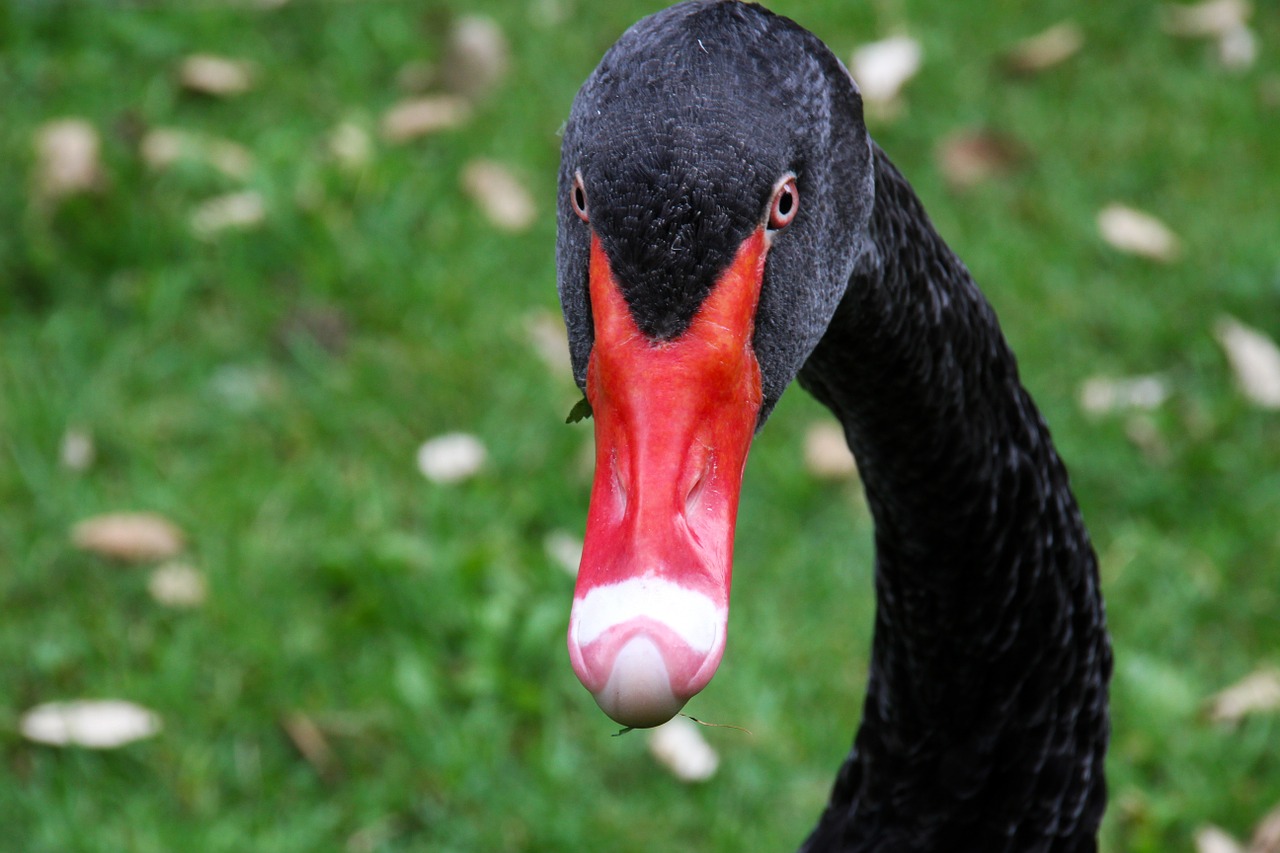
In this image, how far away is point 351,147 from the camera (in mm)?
3133

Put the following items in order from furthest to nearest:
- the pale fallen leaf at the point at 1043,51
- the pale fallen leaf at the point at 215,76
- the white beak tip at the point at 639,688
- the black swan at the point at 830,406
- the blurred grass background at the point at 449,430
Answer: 1. the pale fallen leaf at the point at 1043,51
2. the pale fallen leaf at the point at 215,76
3. the blurred grass background at the point at 449,430
4. the black swan at the point at 830,406
5. the white beak tip at the point at 639,688

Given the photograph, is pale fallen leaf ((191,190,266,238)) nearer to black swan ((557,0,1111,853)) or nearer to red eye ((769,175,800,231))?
black swan ((557,0,1111,853))

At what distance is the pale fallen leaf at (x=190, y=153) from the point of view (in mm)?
3084

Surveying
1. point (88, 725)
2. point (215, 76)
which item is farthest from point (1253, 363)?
point (215, 76)

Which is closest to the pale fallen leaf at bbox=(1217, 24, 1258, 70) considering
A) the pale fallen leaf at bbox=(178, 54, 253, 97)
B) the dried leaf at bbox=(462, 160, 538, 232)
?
the dried leaf at bbox=(462, 160, 538, 232)

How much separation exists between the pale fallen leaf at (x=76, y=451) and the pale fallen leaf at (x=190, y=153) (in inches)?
29.3

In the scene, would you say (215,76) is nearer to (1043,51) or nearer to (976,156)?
(976,156)

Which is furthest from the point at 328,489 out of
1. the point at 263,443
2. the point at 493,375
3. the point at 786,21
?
the point at 786,21

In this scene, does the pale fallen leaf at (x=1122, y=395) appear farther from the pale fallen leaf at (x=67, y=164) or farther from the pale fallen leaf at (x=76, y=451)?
the pale fallen leaf at (x=67, y=164)

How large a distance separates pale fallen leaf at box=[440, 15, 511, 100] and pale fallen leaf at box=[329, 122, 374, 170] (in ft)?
1.08

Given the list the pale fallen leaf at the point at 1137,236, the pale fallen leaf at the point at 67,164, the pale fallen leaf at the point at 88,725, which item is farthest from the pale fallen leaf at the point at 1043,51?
the pale fallen leaf at the point at 88,725

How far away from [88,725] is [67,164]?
4.30ft

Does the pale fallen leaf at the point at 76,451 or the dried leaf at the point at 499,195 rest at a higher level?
the dried leaf at the point at 499,195

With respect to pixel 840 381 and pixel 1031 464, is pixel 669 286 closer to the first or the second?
pixel 840 381
